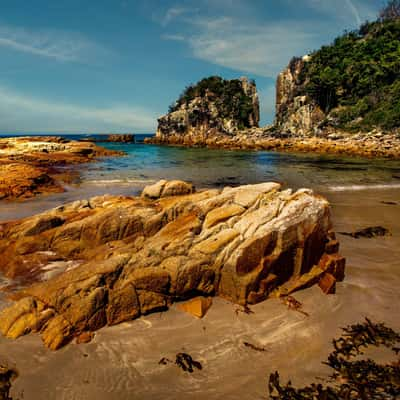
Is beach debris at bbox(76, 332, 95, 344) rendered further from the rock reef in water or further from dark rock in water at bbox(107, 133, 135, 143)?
dark rock in water at bbox(107, 133, 135, 143)

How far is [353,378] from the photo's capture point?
3508 mm

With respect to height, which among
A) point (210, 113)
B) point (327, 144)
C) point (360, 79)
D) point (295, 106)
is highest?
→ point (360, 79)

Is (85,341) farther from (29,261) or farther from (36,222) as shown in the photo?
(36,222)

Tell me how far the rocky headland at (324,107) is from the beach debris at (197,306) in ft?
127

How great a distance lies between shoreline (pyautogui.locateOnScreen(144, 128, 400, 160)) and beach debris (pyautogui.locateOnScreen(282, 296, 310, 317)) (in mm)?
36485

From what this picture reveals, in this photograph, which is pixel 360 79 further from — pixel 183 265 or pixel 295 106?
pixel 183 265

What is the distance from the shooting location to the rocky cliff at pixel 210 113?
8000 centimetres

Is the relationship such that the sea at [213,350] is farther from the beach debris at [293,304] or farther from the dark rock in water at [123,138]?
the dark rock in water at [123,138]

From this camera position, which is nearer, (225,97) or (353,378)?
(353,378)

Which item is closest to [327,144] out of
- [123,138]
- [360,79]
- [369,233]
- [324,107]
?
[324,107]

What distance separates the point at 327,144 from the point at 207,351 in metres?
47.9

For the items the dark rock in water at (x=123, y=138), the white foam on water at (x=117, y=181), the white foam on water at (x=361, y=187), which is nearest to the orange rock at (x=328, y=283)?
the white foam on water at (x=361, y=187)

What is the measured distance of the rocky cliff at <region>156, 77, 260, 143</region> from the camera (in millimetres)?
80000

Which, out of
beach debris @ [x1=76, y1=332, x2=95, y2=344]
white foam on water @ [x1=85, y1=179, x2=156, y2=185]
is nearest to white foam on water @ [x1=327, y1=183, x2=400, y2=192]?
white foam on water @ [x1=85, y1=179, x2=156, y2=185]
